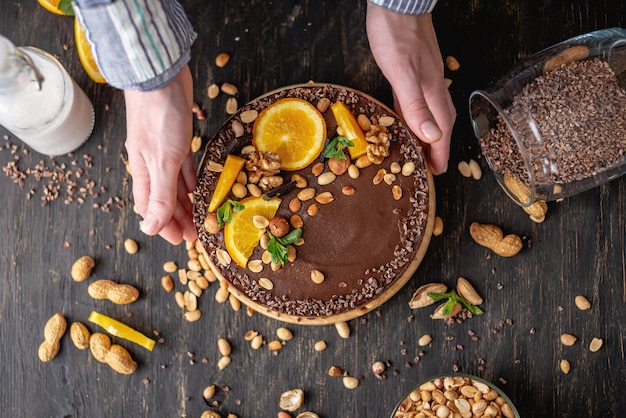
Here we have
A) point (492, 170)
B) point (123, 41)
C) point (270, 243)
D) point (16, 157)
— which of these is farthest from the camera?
point (16, 157)

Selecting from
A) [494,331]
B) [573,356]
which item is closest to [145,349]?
[494,331]

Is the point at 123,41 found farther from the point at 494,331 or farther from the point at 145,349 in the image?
the point at 494,331

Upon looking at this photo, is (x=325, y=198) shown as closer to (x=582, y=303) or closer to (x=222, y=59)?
(x=222, y=59)

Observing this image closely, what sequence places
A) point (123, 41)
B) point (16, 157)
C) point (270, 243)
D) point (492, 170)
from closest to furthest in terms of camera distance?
point (123, 41)
point (270, 243)
point (492, 170)
point (16, 157)

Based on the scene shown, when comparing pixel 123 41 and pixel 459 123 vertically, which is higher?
pixel 123 41

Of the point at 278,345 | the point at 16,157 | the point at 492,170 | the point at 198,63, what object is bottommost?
the point at 278,345

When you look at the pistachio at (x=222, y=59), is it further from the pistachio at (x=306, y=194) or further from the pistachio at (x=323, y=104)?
the pistachio at (x=306, y=194)

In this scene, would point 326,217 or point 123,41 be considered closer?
point 123,41
